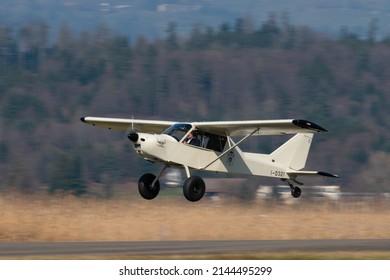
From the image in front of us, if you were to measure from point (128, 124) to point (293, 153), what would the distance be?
5051 millimetres

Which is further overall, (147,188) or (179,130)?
(147,188)

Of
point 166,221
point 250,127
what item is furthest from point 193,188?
point 166,221

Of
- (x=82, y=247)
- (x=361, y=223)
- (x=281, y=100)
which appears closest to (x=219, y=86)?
(x=281, y=100)

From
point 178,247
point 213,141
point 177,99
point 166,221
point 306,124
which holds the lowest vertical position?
point 177,99

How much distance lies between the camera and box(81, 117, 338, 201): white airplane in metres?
27.5

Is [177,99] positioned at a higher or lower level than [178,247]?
lower

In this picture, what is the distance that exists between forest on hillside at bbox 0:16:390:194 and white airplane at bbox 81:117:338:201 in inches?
1792

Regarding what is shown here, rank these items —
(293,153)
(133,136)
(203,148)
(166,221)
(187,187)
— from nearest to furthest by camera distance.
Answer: (133,136)
(187,187)
(203,148)
(293,153)
(166,221)

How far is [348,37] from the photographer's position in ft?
655

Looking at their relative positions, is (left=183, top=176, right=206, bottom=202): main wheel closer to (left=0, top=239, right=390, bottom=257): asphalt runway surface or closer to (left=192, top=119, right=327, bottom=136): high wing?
(left=0, top=239, right=390, bottom=257): asphalt runway surface

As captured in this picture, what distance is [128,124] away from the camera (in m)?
31.4

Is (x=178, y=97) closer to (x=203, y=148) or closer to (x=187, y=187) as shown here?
(x=203, y=148)
